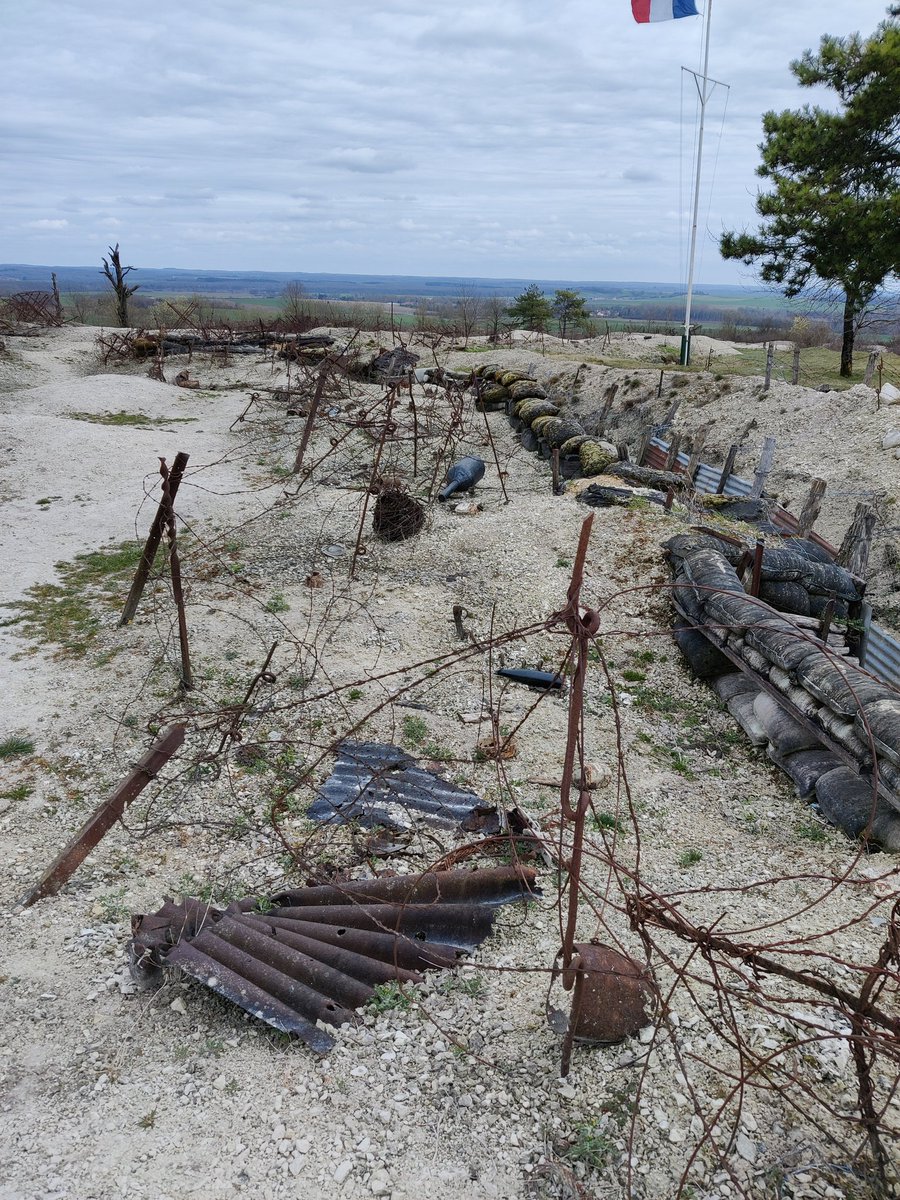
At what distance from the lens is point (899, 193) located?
62.4ft

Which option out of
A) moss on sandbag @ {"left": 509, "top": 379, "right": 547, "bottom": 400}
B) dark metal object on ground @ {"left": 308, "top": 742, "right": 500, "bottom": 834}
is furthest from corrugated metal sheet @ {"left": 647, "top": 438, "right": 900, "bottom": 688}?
dark metal object on ground @ {"left": 308, "top": 742, "right": 500, "bottom": 834}

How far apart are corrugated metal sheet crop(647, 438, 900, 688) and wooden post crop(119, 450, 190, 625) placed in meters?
6.51

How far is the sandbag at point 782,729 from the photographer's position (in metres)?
6.81

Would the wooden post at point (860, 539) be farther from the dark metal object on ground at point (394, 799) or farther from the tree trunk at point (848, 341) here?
the tree trunk at point (848, 341)

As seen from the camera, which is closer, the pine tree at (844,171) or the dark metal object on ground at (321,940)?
the dark metal object on ground at (321,940)

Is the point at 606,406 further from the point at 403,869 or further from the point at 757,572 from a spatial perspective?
the point at 403,869

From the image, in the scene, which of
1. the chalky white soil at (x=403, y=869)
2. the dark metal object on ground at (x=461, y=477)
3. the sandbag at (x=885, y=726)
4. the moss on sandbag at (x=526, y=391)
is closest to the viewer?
the chalky white soil at (x=403, y=869)

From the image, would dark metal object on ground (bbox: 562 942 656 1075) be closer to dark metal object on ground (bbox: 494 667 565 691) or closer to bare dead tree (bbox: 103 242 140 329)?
dark metal object on ground (bbox: 494 667 565 691)

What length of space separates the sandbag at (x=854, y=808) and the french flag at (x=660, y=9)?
21.1 m

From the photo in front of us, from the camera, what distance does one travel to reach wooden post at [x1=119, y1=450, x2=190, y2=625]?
22.5 ft

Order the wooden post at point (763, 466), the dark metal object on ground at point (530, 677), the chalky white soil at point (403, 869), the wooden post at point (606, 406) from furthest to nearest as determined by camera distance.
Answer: the wooden post at point (606, 406) < the wooden post at point (763, 466) < the dark metal object on ground at point (530, 677) < the chalky white soil at point (403, 869)

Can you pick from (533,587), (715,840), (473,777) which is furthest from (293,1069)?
(533,587)

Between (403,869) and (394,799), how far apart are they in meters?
0.77

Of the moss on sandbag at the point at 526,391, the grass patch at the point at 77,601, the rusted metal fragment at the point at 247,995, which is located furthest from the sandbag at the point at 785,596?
the moss on sandbag at the point at 526,391
